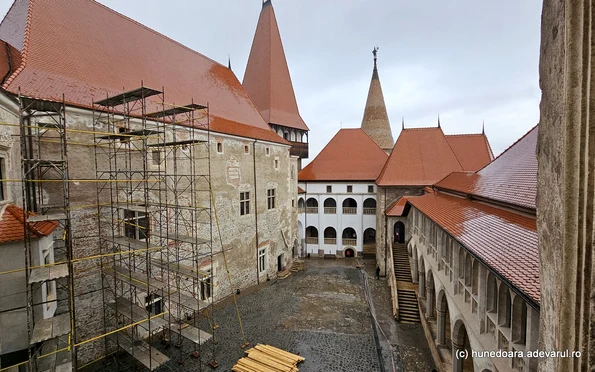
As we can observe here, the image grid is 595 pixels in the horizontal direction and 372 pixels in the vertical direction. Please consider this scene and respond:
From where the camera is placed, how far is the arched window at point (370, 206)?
23438 millimetres

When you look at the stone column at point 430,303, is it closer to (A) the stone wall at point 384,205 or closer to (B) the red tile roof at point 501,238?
(B) the red tile roof at point 501,238

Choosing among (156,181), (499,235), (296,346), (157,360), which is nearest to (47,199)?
(156,181)

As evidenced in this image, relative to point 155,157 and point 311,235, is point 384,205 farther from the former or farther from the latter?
point 155,157

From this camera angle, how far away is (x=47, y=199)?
821cm

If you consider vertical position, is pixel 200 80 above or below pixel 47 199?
above

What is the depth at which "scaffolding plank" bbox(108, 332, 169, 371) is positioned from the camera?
26.2 ft

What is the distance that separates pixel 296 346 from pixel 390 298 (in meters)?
6.76

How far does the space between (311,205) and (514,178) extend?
17091 millimetres

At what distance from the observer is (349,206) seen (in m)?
24.5

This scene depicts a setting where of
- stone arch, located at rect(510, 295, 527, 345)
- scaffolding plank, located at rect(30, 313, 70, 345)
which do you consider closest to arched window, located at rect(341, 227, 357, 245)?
stone arch, located at rect(510, 295, 527, 345)

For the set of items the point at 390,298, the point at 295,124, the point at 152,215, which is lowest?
the point at 390,298

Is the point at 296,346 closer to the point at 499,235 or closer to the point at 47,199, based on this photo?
the point at 499,235

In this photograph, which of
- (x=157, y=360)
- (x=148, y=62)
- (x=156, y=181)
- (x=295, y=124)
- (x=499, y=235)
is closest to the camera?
(x=499, y=235)

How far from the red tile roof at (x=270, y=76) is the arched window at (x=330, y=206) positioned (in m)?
6.07
